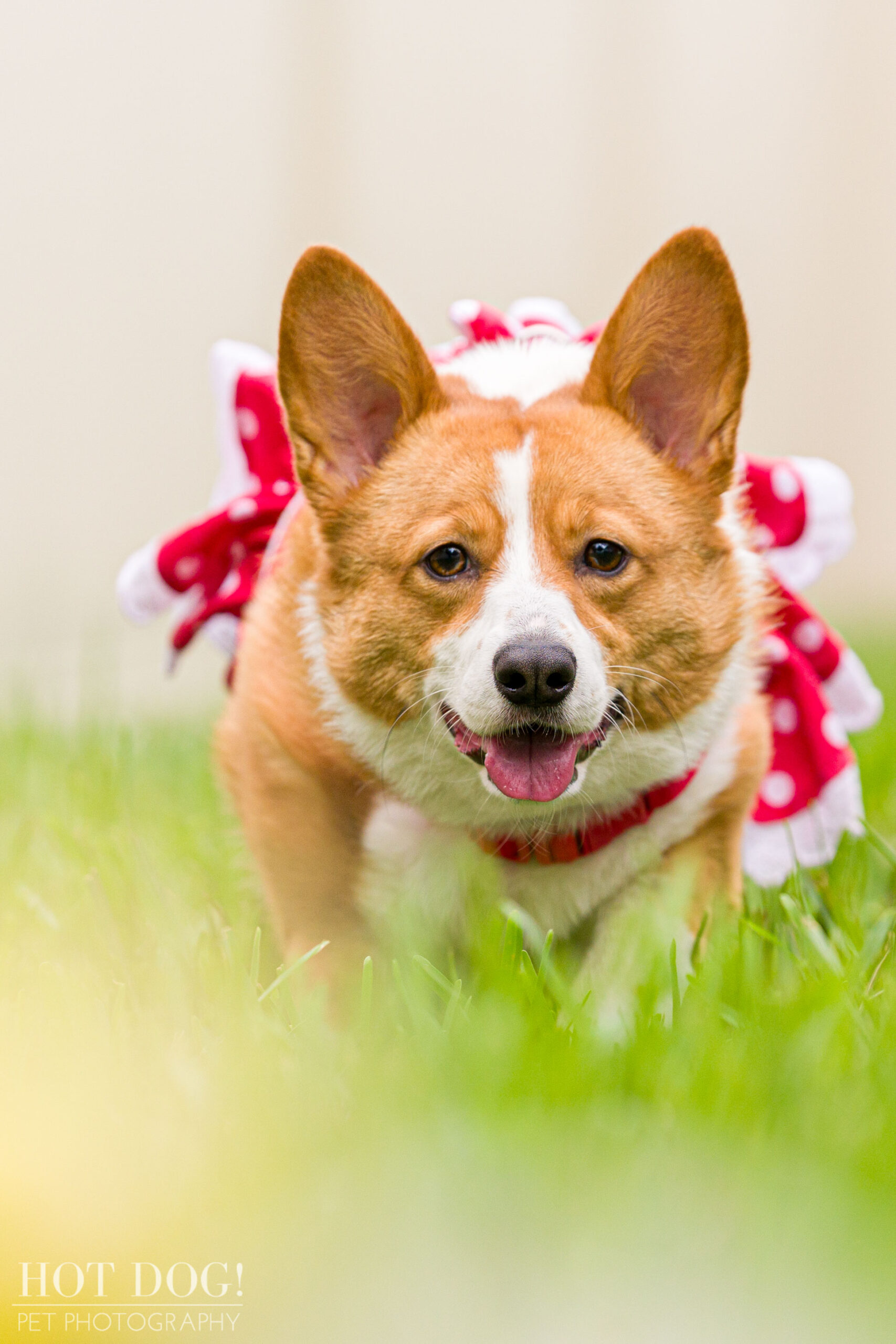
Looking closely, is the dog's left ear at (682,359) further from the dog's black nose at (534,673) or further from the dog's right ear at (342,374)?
the dog's black nose at (534,673)

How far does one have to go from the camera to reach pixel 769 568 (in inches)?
100

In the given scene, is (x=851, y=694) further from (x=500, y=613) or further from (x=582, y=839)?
(x=500, y=613)

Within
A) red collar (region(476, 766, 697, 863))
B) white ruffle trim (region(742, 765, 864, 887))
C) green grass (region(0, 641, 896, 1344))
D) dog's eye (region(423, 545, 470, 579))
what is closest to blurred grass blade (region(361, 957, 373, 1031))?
green grass (region(0, 641, 896, 1344))

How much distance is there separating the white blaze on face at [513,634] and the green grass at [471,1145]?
0.94 feet

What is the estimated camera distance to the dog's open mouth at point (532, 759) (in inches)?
77.0

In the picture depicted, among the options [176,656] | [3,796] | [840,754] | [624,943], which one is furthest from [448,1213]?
[3,796]

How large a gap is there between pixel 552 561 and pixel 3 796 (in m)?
1.78

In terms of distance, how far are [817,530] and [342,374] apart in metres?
1.01

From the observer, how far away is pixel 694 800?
2236 mm

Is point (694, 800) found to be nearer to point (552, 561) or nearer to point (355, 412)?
point (552, 561)

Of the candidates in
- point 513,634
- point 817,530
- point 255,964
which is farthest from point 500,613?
point 817,530

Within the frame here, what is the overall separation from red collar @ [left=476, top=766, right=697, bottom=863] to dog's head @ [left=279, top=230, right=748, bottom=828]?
5cm

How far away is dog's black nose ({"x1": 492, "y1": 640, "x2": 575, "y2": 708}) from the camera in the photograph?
6.02 feet

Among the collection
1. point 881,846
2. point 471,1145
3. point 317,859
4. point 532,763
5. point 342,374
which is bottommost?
point 881,846
